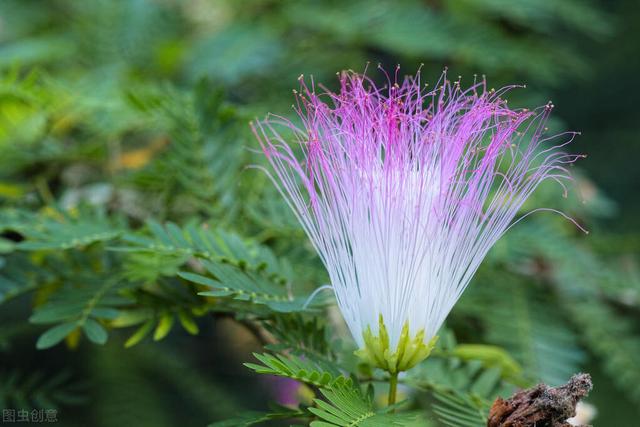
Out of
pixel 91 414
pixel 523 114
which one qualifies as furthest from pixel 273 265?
pixel 91 414

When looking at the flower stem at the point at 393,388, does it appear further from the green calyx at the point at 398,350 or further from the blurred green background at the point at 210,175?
the blurred green background at the point at 210,175

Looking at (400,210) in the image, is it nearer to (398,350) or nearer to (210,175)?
(398,350)

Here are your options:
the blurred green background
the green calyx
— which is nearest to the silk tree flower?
the green calyx

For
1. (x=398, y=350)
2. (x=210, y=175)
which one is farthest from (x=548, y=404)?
(x=210, y=175)

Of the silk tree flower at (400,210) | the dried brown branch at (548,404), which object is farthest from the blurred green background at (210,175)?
the dried brown branch at (548,404)

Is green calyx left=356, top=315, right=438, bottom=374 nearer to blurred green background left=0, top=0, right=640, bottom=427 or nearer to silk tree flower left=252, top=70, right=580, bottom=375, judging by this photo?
silk tree flower left=252, top=70, right=580, bottom=375

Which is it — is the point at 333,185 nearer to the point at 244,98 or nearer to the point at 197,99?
the point at 197,99

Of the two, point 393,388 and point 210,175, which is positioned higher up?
point 210,175
